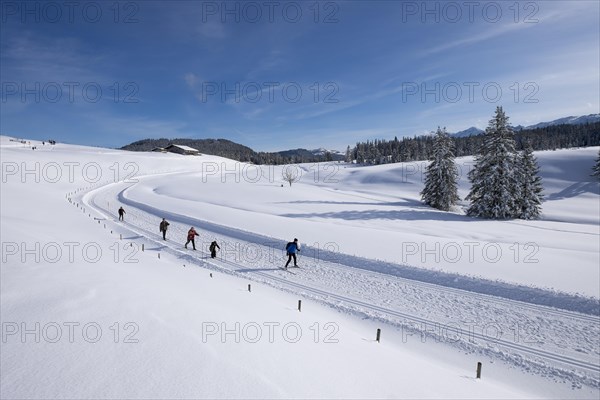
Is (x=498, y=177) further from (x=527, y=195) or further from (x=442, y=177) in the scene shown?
(x=442, y=177)

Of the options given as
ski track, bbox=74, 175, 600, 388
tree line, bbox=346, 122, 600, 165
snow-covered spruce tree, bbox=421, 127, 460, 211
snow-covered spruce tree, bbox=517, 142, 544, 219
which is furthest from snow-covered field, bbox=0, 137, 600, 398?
tree line, bbox=346, 122, 600, 165

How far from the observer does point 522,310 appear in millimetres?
11727

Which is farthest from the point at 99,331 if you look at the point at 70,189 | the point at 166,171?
the point at 166,171

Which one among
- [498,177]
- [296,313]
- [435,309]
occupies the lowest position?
[435,309]

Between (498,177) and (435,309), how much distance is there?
2918cm

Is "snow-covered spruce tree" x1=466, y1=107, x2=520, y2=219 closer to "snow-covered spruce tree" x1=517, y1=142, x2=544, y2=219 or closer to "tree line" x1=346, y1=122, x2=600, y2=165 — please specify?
"snow-covered spruce tree" x1=517, y1=142, x2=544, y2=219

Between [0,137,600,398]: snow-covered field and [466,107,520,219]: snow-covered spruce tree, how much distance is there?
8.31 metres

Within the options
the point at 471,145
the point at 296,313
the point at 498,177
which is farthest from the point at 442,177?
the point at 471,145

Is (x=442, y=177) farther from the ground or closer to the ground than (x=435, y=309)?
farther from the ground

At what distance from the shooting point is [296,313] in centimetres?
1066

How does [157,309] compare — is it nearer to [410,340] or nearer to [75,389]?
[75,389]

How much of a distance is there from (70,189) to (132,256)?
46.3m

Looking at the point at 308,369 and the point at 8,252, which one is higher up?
the point at 8,252

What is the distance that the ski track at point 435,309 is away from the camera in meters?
9.34
